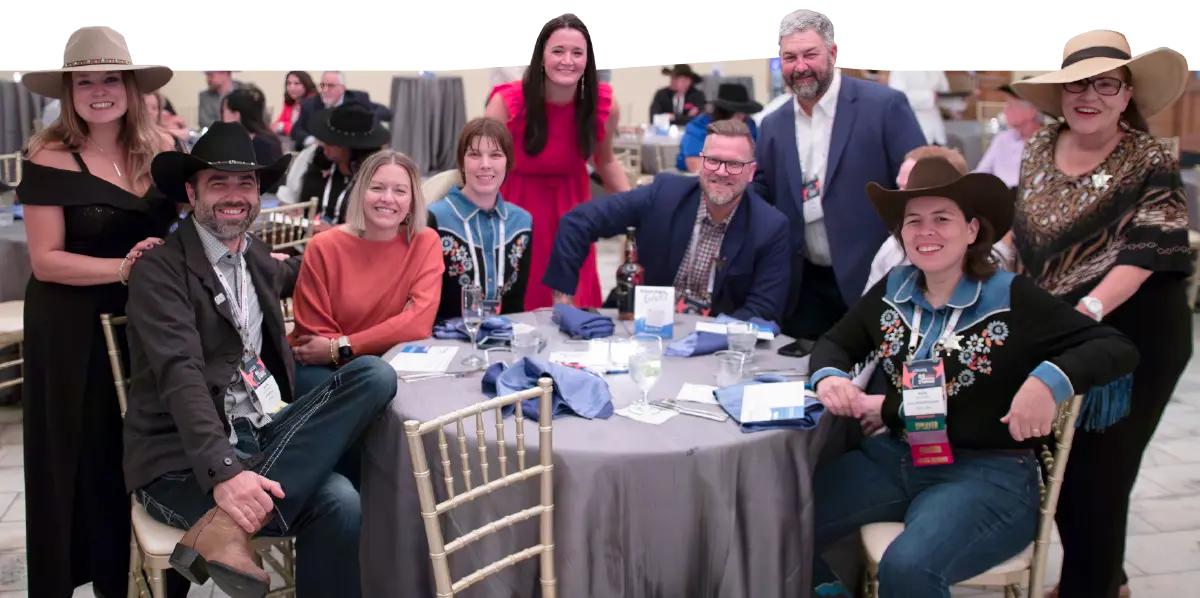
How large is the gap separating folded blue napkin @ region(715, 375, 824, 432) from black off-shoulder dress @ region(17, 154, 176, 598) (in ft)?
4.96

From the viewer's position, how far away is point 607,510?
2004mm

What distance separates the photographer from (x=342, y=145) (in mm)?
4465

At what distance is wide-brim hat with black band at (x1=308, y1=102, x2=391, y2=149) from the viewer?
4.45m

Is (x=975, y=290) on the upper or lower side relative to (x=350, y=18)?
lower

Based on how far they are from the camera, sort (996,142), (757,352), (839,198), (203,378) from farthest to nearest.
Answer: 1. (996,142)
2. (839,198)
3. (757,352)
4. (203,378)

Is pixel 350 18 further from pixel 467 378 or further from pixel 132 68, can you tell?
pixel 467 378

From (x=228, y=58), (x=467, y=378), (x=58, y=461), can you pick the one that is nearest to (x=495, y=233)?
(x=467, y=378)

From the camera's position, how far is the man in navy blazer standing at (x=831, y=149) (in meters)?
3.21

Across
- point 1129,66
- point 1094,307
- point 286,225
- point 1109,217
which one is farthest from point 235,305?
point 286,225

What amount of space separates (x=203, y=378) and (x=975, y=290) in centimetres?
176

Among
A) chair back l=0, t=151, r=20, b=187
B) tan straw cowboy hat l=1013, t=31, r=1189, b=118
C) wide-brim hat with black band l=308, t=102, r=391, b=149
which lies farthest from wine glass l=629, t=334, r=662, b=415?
chair back l=0, t=151, r=20, b=187

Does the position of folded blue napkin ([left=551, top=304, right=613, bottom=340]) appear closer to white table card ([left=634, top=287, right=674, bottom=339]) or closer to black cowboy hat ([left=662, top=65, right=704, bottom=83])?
white table card ([left=634, top=287, right=674, bottom=339])

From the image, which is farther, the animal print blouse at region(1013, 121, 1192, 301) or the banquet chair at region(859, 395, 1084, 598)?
the animal print blouse at region(1013, 121, 1192, 301)

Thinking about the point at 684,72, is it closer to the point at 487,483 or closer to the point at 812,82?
the point at 812,82
